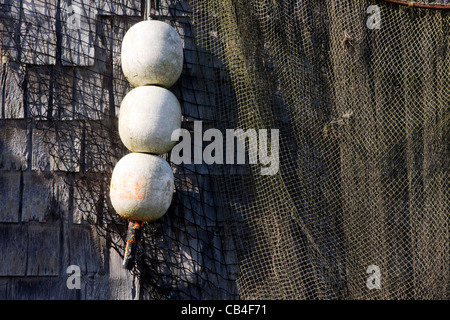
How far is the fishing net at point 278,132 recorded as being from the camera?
2973mm

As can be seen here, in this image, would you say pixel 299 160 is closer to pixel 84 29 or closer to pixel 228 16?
pixel 228 16

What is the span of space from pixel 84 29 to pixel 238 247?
151 cm

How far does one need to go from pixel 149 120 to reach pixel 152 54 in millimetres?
345

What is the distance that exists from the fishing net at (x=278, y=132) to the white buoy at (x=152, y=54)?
22 centimetres

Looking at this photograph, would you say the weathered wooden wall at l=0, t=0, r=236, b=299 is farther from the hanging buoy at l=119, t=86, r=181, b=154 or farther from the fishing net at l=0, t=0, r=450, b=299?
the hanging buoy at l=119, t=86, r=181, b=154

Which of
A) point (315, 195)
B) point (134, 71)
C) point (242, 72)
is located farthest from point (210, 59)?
point (315, 195)

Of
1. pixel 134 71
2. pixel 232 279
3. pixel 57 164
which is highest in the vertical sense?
pixel 134 71

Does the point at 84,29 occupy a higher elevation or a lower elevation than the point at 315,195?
higher

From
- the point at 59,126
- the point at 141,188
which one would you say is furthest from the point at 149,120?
the point at 59,126

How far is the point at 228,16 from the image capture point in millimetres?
2969

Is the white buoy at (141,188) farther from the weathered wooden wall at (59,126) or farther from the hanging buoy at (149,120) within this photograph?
the weathered wooden wall at (59,126)

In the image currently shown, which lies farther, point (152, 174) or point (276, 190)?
point (276, 190)

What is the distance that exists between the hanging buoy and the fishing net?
263 mm

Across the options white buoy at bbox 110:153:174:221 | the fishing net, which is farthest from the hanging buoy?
→ the fishing net
